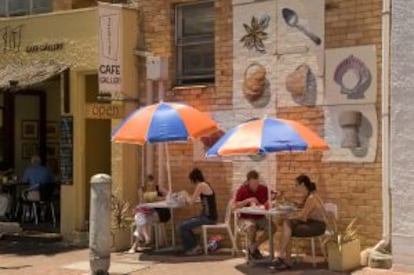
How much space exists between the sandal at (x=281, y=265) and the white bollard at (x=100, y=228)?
226 centimetres

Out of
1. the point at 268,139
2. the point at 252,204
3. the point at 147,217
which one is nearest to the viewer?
the point at 268,139

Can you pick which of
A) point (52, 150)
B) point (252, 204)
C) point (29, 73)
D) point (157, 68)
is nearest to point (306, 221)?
point (252, 204)

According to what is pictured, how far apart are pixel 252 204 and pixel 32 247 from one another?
180 inches

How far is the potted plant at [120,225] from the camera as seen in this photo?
42.3 ft

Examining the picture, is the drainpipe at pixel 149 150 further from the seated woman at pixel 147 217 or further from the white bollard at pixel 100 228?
the white bollard at pixel 100 228

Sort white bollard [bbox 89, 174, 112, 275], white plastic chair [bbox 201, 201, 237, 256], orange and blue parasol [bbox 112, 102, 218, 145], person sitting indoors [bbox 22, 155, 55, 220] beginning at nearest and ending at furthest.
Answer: white bollard [bbox 89, 174, 112, 275], orange and blue parasol [bbox 112, 102, 218, 145], white plastic chair [bbox 201, 201, 237, 256], person sitting indoors [bbox 22, 155, 55, 220]

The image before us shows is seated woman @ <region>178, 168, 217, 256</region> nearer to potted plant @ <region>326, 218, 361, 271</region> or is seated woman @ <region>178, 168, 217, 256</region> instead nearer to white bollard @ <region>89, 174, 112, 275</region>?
white bollard @ <region>89, 174, 112, 275</region>

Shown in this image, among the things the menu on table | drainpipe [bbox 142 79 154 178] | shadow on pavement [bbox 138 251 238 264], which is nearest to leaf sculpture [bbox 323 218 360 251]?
shadow on pavement [bbox 138 251 238 264]

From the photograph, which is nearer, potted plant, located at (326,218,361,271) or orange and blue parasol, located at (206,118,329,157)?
orange and blue parasol, located at (206,118,329,157)

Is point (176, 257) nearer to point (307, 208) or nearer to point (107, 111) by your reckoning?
point (307, 208)

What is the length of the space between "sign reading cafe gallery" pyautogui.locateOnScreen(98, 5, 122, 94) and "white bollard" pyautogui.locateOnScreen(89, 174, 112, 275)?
293cm

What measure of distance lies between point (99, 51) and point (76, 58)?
107cm

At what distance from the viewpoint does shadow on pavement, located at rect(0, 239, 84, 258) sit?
13.1 metres

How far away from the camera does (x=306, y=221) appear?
10.4m
